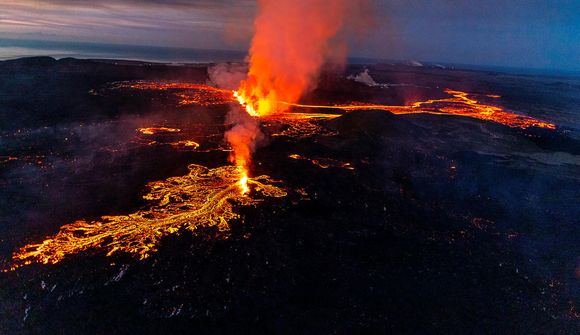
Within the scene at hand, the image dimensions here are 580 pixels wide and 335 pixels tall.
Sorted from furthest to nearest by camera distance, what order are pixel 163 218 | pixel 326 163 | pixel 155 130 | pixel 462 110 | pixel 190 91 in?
pixel 190 91 < pixel 462 110 < pixel 155 130 < pixel 326 163 < pixel 163 218

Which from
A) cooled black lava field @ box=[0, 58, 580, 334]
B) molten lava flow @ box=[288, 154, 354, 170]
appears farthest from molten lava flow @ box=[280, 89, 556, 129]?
molten lava flow @ box=[288, 154, 354, 170]

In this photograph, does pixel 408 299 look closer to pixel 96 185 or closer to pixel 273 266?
pixel 273 266

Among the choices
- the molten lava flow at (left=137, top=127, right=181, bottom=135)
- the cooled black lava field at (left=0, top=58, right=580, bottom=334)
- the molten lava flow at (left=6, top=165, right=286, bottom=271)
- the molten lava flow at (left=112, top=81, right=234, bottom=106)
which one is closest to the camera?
the cooled black lava field at (left=0, top=58, right=580, bottom=334)

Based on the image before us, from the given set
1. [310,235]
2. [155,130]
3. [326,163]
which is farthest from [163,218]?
[155,130]

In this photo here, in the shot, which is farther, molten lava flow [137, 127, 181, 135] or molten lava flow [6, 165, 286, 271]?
molten lava flow [137, 127, 181, 135]

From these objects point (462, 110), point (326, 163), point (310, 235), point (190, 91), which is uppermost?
point (190, 91)

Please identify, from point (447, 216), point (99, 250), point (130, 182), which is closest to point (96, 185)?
point (130, 182)

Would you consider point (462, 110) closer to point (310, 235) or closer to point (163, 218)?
point (310, 235)

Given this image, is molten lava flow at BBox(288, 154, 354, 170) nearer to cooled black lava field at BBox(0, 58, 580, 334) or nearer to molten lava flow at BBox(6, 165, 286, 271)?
cooled black lava field at BBox(0, 58, 580, 334)
